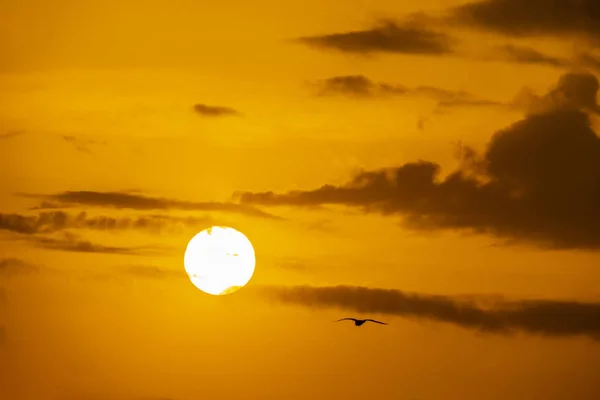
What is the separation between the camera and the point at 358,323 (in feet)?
290

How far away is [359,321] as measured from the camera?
88.9 m

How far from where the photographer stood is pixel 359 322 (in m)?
88.4

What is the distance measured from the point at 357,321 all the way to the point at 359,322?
0.53 m

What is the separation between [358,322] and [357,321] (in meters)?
0.38

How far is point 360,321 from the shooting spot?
88812 mm

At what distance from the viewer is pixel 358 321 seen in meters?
88.9

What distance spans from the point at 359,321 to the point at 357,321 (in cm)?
59

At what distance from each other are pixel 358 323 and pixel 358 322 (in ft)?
0.98

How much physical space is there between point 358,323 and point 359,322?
1.14 ft

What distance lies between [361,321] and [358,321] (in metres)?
0.76

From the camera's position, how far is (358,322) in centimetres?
8869

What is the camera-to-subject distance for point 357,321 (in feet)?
291

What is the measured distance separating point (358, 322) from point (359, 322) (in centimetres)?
33
